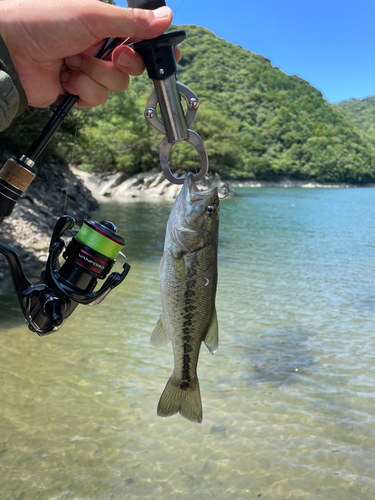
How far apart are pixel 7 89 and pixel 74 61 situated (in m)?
1.08

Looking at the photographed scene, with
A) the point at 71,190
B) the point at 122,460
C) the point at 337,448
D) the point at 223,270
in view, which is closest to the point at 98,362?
the point at 122,460

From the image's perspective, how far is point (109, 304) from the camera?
942 cm

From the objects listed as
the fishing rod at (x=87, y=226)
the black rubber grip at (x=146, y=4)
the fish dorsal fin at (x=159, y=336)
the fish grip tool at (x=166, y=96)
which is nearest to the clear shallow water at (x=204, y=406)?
the fish dorsal fin at (x=159, y=336)

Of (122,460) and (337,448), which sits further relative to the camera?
(337,448)

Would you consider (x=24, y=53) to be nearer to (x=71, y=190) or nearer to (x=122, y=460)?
(x=122, y=460)

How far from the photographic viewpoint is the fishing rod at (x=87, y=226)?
7.59 feet

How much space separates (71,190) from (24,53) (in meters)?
19.1

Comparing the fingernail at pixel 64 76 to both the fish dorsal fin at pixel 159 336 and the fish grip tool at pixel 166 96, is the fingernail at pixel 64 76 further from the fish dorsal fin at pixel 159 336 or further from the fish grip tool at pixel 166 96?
the fish dorsal fin at pixel 159 336

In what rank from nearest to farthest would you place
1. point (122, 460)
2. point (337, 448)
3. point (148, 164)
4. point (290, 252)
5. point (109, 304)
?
point (122, 460) < point (337, 448) < point (109, 304) < point (290, 252) < point (148, 164)

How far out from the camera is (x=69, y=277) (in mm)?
2580

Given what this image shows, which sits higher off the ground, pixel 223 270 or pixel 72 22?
pixel 72 22

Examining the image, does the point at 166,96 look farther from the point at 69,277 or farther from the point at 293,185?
the point at 293,185

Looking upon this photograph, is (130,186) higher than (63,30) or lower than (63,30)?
lower

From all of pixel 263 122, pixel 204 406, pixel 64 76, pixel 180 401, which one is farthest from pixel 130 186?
pixel 263 122
